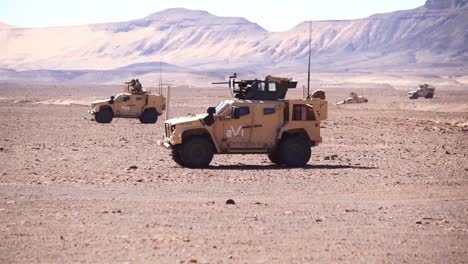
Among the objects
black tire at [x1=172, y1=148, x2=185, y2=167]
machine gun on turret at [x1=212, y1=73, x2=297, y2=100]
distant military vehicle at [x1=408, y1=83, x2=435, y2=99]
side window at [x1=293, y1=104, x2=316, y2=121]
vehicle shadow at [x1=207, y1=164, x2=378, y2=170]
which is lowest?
distant military vehicle at [x1=408, y1=83, x2=435, y2=99]

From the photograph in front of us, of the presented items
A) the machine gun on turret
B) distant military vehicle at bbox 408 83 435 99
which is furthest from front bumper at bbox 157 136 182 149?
distant military vehicle at bbox 408 83 435 99

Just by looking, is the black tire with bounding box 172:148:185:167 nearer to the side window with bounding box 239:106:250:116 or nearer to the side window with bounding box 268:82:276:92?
the side window with bounding box 239:106:250:116

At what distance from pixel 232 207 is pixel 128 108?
26.7m

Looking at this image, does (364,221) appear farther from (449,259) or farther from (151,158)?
(151,158)

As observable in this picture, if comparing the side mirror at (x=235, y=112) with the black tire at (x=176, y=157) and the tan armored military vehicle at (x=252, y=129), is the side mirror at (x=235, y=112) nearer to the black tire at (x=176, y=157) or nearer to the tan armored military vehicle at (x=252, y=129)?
the tan armored military vehicle at (x=252, y=129)

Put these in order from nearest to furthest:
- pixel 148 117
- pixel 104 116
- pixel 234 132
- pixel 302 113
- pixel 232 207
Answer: pixel 232 207, pixel 234 132, pixel 302 113, pixel 104 116, pixel 148 117

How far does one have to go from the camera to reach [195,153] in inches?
792

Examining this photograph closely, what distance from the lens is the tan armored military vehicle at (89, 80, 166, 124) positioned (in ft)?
131

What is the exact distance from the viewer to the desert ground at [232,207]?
10.5 meters

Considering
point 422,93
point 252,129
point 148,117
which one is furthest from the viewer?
point 422,93

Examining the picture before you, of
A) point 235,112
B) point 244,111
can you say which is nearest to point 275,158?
point 244,111

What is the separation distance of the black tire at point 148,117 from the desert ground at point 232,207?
1371 centimetres

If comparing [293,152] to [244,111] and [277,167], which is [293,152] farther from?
[244,111]

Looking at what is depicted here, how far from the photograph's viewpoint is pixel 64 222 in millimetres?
12328
